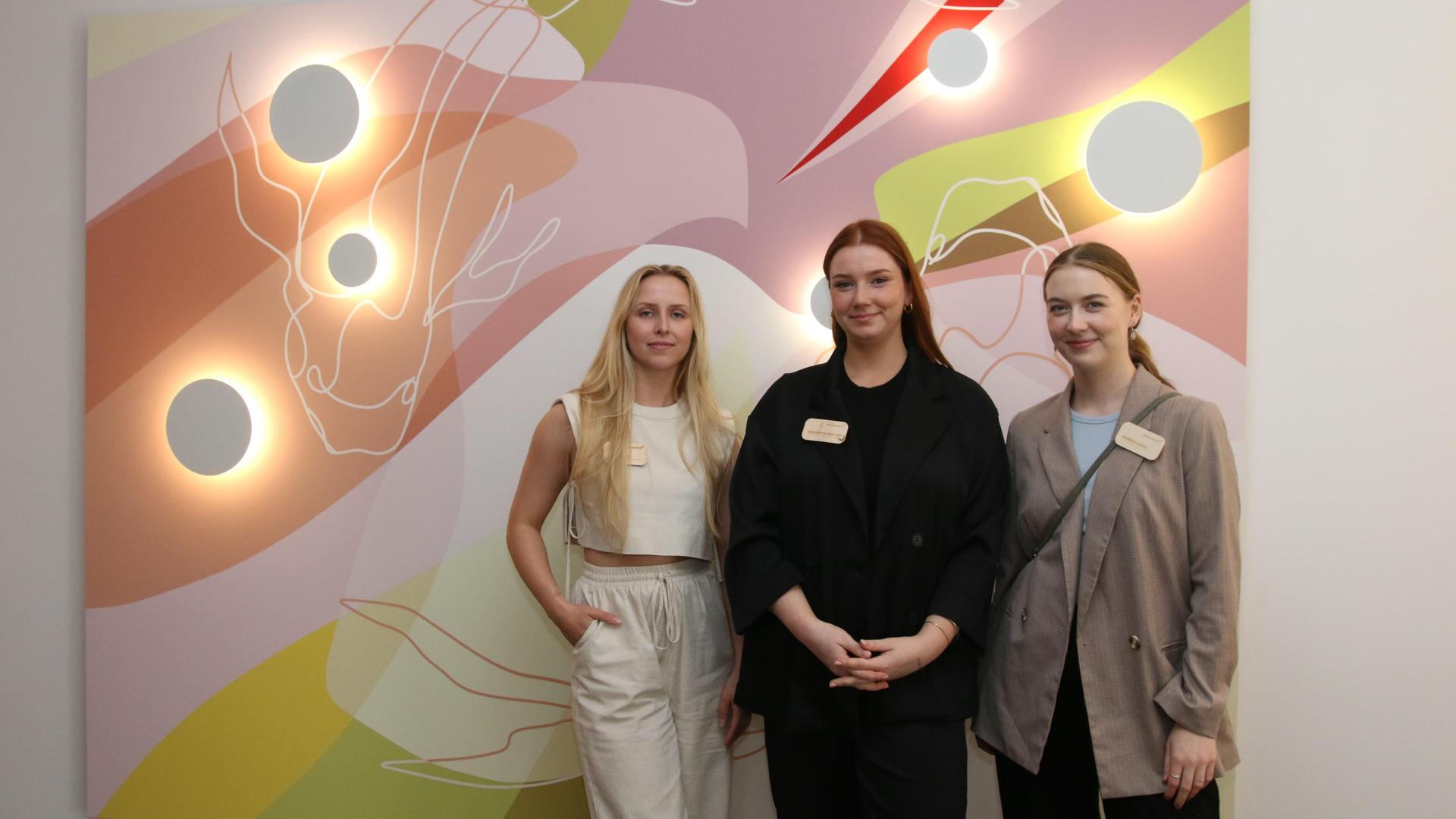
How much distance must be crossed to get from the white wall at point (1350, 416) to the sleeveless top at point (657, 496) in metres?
1.51

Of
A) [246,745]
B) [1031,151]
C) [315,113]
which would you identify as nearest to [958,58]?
[1031,151]

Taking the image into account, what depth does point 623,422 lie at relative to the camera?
200cm

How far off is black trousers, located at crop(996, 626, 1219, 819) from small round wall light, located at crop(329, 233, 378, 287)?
7.33 feet

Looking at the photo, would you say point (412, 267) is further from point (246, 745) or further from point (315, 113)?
point (246, 745)

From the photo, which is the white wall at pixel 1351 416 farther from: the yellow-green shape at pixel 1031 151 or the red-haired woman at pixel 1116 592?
the red-haired woman at pixel 1116 592

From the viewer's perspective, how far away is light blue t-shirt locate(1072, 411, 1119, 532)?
1.66 m

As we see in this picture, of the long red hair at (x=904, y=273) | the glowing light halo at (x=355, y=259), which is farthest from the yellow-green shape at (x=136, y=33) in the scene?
the long red hair at (x=904, y=273)

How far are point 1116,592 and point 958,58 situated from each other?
153cm

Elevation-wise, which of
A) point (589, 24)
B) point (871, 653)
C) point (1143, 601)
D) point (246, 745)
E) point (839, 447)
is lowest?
point (246, 745)

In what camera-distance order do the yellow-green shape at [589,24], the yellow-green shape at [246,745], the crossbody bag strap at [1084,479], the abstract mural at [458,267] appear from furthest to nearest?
1. the yellow-green shape at [246,745]
2. the yellow-green shape at [589,24]
3. the abstract mural at [458,267]
4. the crossbody bag strap at [1084,479]

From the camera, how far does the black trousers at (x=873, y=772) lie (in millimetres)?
1673

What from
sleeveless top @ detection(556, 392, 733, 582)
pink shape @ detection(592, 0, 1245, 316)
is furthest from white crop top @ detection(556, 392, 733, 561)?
pink shape @ detection(592, 0, 1245, 316)

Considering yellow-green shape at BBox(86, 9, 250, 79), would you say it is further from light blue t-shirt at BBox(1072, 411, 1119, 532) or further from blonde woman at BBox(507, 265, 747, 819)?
light blue t-shirt at BBox(1072, 411, 1119, 532)

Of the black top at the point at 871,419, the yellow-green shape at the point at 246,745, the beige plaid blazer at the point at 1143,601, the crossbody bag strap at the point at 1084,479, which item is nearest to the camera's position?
the beige plaid blazer at the point at 1143,601
